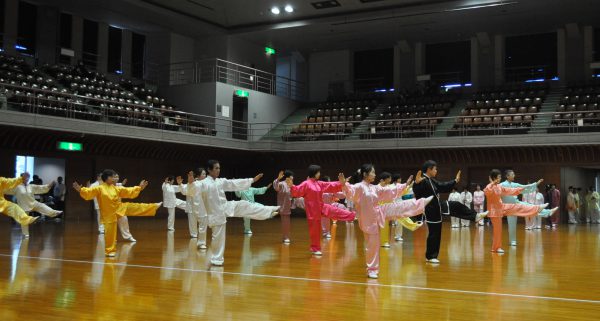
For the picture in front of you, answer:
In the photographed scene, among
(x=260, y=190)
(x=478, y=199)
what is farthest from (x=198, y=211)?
(x=478, y=199)

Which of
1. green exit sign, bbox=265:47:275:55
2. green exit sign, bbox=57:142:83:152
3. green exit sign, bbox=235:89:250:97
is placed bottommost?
green exit sign, bbox=57:142:83:152

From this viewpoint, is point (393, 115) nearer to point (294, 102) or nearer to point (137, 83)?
point (294, 102)

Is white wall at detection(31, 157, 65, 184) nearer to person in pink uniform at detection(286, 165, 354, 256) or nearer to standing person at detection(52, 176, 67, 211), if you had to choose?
standing person at detection(52, 176, 67, 211)

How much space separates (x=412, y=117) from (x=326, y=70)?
8.86m

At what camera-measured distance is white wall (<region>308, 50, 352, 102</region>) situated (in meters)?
32.4

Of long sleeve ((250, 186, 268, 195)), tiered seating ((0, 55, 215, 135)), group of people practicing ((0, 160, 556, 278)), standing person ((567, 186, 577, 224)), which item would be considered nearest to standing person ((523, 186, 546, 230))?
standing person ((567, 186, 577, 224))

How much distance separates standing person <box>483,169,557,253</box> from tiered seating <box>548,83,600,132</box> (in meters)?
9.99

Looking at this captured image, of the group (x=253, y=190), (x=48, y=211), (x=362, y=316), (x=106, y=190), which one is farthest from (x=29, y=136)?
(x=362, y=316)

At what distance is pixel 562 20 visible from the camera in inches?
1034

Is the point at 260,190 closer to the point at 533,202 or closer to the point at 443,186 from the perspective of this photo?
the point at 443,186

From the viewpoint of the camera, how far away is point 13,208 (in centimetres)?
1306

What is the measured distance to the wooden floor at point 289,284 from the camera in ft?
18.6

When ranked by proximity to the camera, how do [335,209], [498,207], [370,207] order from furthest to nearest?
[498,207], [335,209], [370,207]

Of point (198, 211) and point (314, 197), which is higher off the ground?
point (314, 197)
